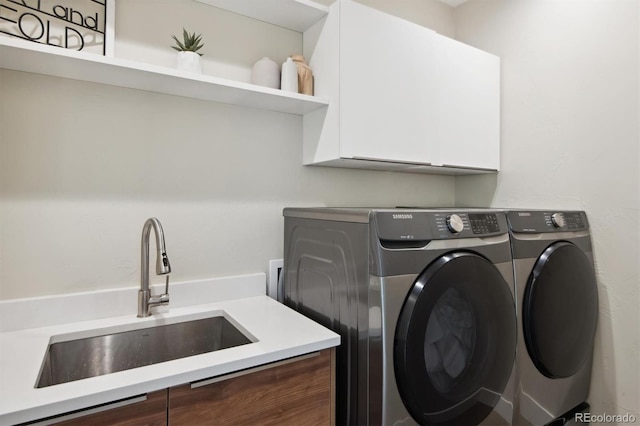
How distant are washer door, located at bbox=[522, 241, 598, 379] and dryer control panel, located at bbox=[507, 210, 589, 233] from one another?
0.28ft

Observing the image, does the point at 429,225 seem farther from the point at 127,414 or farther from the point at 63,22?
the point at 63,22

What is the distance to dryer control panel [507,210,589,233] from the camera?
→ 4.75 ft

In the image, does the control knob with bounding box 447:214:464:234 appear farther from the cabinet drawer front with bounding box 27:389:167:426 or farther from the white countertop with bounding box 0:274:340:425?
the cabinet drawer front with bounding box 27:389:167:426

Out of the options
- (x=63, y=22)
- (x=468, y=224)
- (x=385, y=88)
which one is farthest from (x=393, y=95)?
(x=63, y=22)

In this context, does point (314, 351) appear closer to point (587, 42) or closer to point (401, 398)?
point (401, 398)

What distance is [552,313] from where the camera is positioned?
1.48 metres

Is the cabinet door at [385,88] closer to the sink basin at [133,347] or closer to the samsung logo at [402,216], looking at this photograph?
the samsung logo at [402,216]

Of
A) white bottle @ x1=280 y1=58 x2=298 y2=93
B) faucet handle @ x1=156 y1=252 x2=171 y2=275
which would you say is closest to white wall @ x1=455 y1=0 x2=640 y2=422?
white bottle @ x1=280 y1=58 x2=298 y2=93

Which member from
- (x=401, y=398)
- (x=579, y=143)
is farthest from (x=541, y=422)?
(x=579, y=143)

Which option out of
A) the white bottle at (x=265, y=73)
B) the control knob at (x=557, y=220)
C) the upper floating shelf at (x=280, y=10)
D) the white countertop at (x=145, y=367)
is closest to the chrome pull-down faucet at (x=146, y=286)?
the white countertop at (x=145, y=367)

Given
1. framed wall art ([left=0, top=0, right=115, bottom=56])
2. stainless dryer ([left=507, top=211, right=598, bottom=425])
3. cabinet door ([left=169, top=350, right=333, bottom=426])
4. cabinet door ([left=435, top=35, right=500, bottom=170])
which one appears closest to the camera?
cabinet door ([left=169, top=350, right=333, bottom=426])

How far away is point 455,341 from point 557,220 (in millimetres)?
842

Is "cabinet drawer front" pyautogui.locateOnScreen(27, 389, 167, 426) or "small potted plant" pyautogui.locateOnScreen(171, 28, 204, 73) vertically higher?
"small potted plant" pyautogui.locateOnScreen(171, 28, 204, 73)

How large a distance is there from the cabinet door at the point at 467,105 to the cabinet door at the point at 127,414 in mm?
1559
